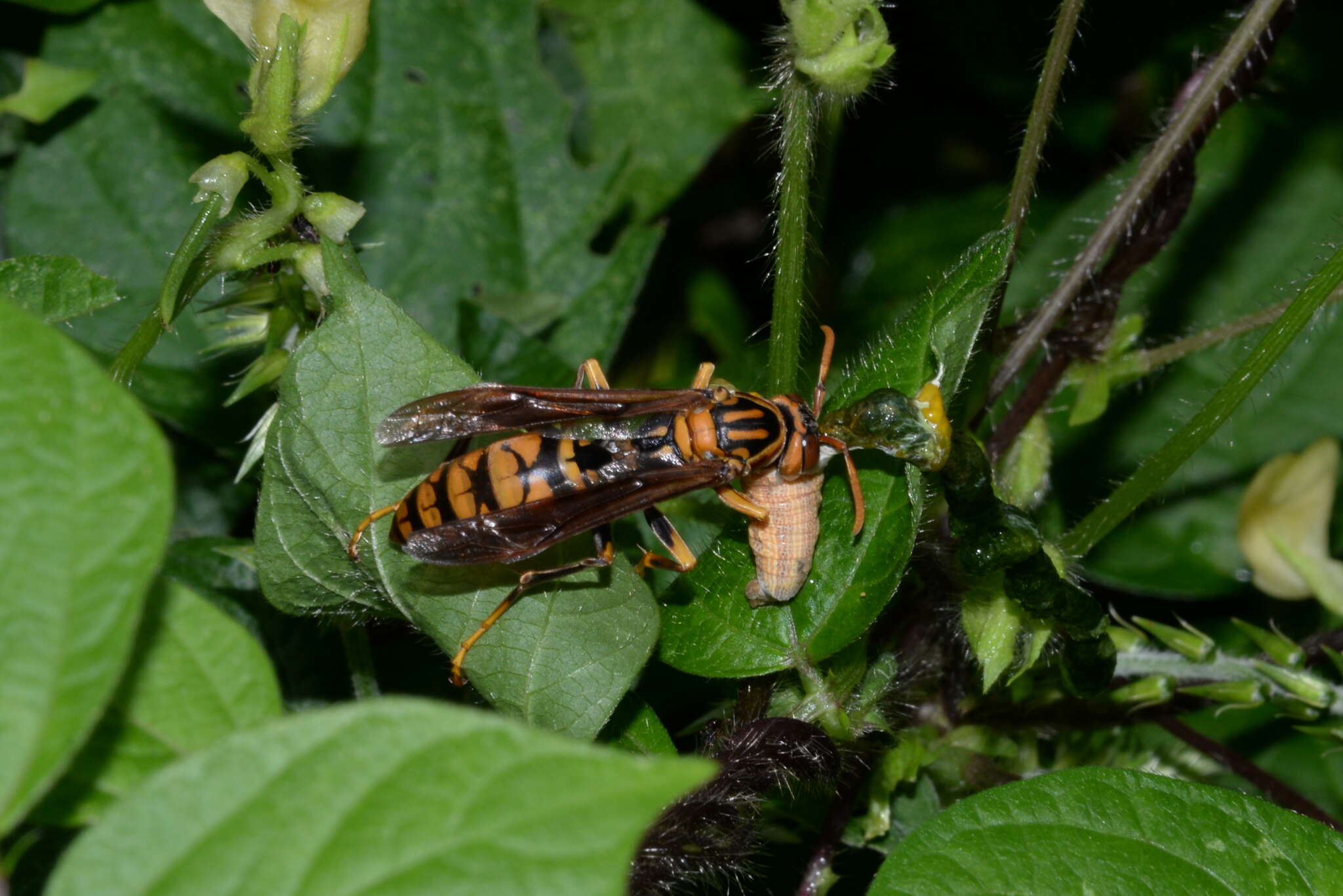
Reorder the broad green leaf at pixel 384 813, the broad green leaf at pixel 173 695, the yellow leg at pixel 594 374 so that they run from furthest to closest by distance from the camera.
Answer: the yellow leg at pixel 594 374 → the broad green leaf at pixel 173 695 → the broad green leaf at pixel 384 813

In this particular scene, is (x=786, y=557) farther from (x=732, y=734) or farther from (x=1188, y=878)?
(x=1188, y=878)

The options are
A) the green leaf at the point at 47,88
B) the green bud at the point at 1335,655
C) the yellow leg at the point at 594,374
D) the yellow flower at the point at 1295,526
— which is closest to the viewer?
the green bud at the point at 1335,655

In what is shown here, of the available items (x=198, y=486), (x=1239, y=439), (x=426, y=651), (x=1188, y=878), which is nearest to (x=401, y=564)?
(x=426, y=651)

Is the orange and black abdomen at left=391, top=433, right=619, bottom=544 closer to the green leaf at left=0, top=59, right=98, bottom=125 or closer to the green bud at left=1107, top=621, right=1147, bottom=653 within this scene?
the green bud at left=1107, top=621, right=1147, bottom=653

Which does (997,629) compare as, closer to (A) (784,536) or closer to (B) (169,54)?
(A) (784,536)

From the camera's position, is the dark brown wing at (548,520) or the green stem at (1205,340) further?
the green stem at (1205,340)

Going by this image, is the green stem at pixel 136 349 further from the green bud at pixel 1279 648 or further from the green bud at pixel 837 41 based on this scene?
the green bud at pixel 1279 648

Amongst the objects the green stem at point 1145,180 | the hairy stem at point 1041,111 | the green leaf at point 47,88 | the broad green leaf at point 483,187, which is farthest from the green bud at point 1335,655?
the green leaf at point 47,88
